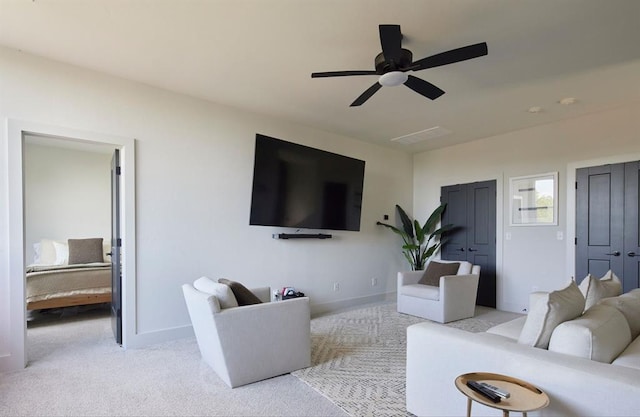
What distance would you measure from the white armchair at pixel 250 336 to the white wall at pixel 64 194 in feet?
14.3

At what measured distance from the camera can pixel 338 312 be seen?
187 inches

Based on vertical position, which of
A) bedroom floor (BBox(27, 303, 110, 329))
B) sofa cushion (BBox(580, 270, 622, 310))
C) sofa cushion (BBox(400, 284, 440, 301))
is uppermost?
sofa cushion (BBox(580, 270, 622, 310))

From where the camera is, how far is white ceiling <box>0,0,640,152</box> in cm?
222

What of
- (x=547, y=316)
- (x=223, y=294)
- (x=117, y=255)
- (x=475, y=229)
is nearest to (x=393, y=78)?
(x=547, y=316)

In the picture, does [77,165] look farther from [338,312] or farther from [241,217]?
[338,312]

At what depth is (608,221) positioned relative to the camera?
3996 millimetres

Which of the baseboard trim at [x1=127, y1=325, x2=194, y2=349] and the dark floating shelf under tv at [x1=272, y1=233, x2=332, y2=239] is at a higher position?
the dark floating shelf under tv at [x1=272, y1=233, x2=332, y2=239]

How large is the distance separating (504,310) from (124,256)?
5.05 m

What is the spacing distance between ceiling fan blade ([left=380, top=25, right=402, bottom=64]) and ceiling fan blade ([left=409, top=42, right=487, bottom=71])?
159mm

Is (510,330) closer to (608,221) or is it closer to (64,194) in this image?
(608,221)

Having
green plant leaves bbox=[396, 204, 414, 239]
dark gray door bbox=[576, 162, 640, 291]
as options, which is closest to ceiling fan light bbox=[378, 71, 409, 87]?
dark gray door bbox=[576, 162, 640, 291]

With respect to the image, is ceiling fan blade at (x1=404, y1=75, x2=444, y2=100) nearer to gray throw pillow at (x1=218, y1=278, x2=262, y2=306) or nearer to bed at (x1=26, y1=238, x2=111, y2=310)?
gray throw pillow at (x1=218, y1=278, x2=262, y2=306)

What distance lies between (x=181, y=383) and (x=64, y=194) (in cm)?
494

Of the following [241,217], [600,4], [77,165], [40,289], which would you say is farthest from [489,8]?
[77,165]
